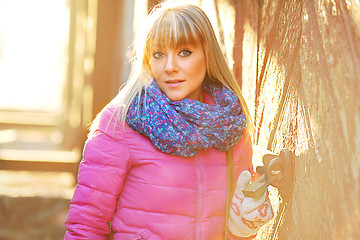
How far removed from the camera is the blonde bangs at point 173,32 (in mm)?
2113

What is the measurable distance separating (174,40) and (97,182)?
0.60m

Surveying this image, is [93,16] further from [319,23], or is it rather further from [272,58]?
[319,23]

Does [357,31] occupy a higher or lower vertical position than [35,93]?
higher

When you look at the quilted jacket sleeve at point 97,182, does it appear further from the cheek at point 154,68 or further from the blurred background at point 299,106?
the blurred background at point 299,106

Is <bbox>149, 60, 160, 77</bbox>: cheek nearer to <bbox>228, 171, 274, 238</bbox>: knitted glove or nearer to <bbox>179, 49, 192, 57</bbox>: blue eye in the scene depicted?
<bbox>179, 49, 192, 57</bbox>: blue eye

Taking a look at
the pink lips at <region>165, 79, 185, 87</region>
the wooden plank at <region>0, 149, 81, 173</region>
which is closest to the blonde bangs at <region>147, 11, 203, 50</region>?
the pink lips at <region>165, 79, 185, 87</region>

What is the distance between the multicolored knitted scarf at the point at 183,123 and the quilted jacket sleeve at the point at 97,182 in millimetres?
109

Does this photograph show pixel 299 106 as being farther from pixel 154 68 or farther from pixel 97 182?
pixel 97 182

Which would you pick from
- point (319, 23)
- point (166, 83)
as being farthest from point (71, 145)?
point (319, 23)

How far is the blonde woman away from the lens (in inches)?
80.6

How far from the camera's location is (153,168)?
2.07m

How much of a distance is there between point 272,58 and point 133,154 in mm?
693

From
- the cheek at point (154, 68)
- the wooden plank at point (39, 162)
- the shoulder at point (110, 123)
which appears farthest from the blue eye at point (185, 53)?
the wooden plank at point (39, 162)

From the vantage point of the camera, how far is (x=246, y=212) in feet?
6.70
